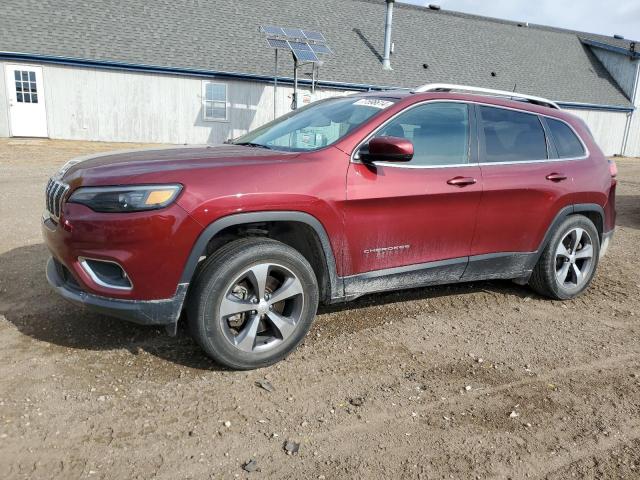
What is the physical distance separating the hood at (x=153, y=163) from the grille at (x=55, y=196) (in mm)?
55

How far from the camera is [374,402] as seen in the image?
301 centimetres

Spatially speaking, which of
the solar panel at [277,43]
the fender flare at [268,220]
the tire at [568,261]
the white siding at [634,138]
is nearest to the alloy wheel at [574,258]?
the tire at [568,261]

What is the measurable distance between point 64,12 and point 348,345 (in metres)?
19.5

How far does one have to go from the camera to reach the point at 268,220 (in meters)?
3.17

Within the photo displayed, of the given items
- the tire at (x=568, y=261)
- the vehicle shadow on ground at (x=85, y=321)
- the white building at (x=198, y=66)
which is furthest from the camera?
the white building at (x=198, y=66)

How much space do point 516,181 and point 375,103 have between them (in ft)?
4.32

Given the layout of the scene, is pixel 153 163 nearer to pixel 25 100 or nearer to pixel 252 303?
pixel 252 303

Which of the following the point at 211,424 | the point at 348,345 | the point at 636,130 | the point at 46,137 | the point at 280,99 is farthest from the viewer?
the point at 636,130

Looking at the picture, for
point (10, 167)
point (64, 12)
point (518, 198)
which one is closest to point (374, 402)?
point (518, 198)

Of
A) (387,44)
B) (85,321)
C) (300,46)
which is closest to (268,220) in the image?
(85,321)

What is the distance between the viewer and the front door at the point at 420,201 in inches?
138

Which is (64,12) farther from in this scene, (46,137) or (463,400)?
(463,400)

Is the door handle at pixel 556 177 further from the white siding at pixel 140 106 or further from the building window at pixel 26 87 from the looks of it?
the building window at pixel 26 87

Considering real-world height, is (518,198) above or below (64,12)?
below
